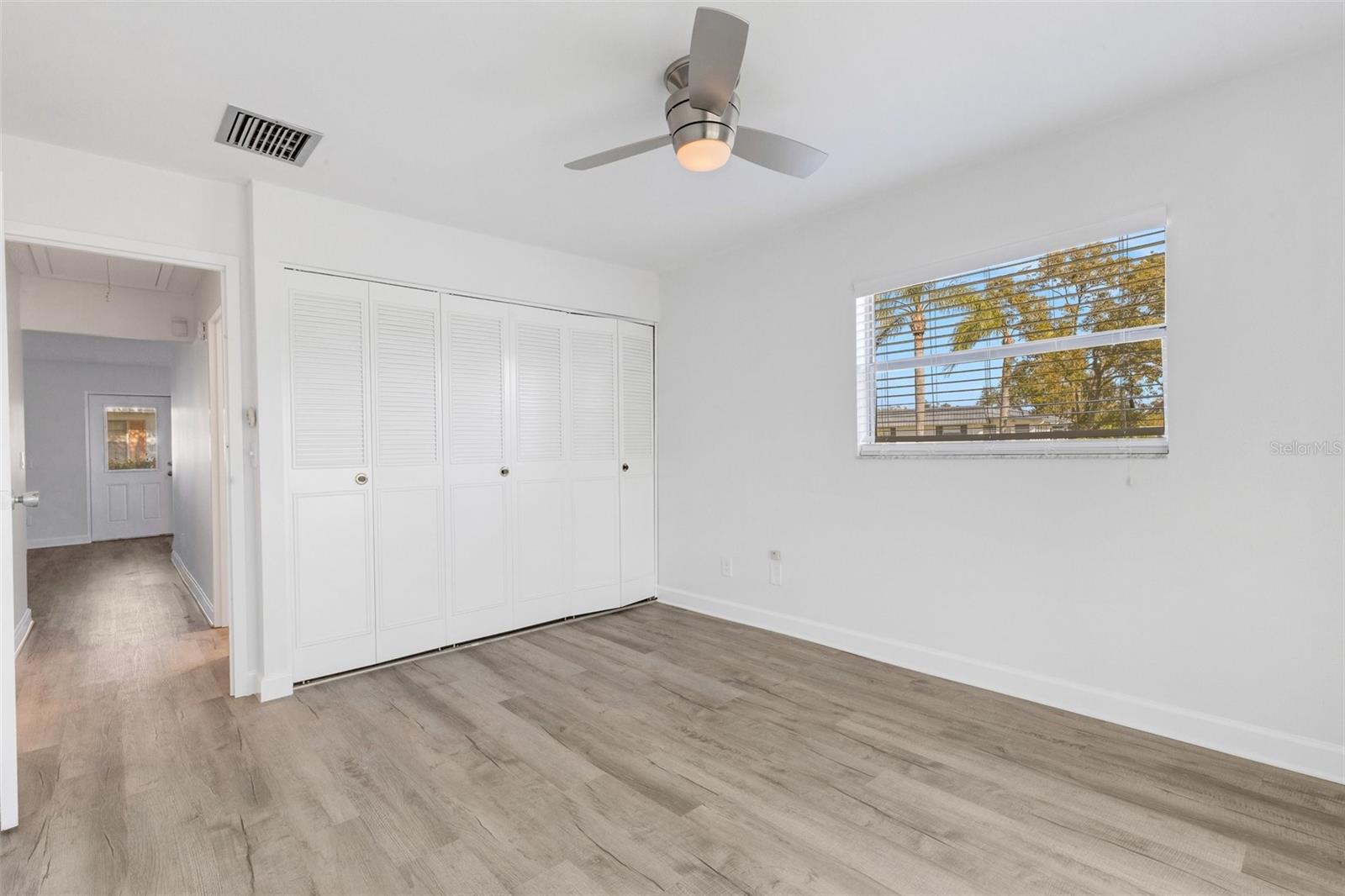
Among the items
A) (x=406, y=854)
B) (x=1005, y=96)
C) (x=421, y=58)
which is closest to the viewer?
(x=406, y=854)

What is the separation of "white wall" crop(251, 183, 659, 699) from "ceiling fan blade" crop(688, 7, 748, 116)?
7.03 feet

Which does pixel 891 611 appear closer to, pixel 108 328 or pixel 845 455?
pixel 845 455

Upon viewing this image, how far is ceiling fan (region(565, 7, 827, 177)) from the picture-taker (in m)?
1.72

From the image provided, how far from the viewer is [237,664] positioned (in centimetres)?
311

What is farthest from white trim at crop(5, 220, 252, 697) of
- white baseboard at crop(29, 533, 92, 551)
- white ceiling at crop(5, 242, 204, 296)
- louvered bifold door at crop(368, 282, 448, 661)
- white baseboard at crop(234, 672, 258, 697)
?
white baseboard at crop(29, 533, 92, 551)

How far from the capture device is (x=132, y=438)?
8938mm

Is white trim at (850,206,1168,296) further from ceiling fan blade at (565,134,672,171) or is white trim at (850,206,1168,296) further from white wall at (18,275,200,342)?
white wall at (18,275,200,342)

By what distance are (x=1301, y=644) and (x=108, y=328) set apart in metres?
7.35

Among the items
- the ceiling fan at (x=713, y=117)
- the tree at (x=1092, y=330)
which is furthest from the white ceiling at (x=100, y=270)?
the tree at (x=1092, y=330)

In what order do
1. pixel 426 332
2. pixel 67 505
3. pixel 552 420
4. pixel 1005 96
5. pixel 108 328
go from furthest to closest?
pixel 67 505 < pixel 108 328 < pixel 552 420 < pixel 426 332 < pixel 1005 96

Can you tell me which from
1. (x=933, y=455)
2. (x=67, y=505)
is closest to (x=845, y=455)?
(x=933, y=455)

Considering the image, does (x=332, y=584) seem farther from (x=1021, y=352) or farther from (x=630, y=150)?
(x=1021, y=352)

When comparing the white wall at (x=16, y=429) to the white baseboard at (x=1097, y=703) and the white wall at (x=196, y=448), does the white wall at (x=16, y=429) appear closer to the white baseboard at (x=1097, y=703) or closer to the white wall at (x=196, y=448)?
the white wall at (x=196, y=448)

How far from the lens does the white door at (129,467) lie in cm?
860
